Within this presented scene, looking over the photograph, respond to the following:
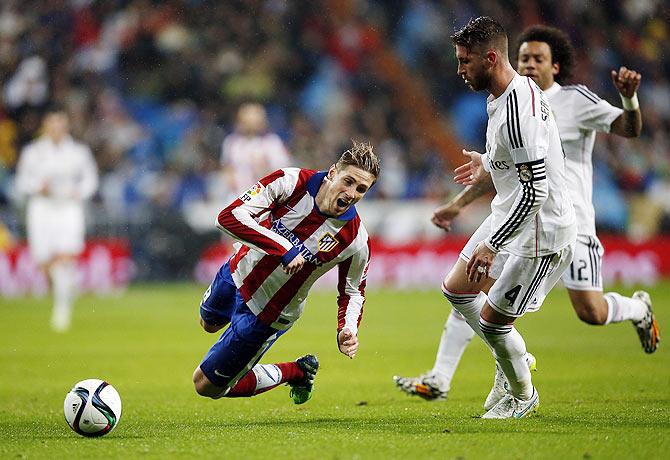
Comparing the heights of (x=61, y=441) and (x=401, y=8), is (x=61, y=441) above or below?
below

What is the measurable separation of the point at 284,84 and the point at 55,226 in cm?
1038

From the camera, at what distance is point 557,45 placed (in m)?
7.45

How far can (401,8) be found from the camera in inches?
955

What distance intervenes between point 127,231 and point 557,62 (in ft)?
45.3

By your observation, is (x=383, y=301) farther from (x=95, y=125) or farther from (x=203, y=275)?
(x=95, y=125)

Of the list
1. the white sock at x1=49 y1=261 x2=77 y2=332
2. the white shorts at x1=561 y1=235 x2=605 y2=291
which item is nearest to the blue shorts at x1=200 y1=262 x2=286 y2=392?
the white shorts at x1=561 y1=235 x2=605 y2=291

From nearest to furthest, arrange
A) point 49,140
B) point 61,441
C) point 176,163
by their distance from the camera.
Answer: point 61,441 → point 49,140 → point 176,163

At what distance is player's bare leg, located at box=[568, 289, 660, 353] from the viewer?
7.38m

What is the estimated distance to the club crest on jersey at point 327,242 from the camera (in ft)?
20.2

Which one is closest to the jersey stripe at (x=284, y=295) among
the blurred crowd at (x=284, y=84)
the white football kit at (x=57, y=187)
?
the white football kit at (x=57, y=187)

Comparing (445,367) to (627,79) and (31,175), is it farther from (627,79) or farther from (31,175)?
(31,175)

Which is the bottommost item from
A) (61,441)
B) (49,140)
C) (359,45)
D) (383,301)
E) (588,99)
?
(61,441)

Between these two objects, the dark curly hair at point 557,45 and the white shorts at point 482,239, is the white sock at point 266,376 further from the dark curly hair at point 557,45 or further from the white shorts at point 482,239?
the dark curly hair at point 557,45

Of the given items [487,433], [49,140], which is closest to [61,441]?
[487,433]
